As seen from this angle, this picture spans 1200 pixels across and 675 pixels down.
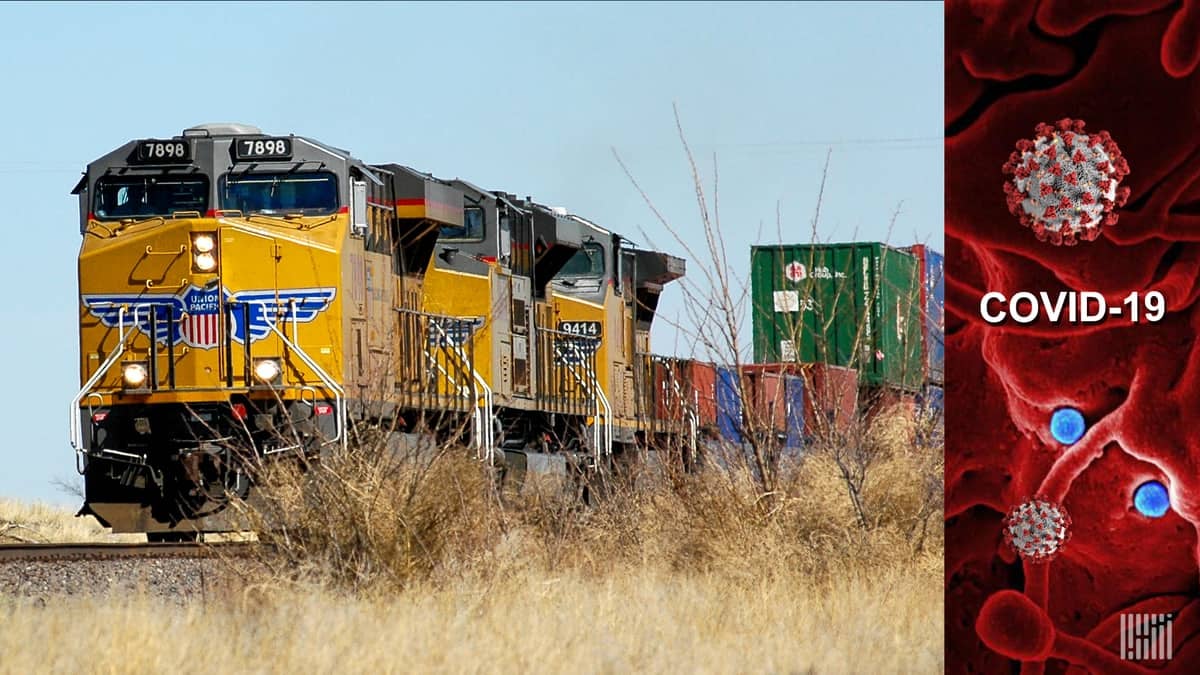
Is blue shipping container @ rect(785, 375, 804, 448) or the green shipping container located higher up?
the green shipping container

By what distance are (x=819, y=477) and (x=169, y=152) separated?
21.7ft

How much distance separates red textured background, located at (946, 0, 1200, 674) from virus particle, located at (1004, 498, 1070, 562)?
0.03 metres

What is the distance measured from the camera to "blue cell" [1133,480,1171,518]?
4293 mm

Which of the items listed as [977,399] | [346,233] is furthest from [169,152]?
[977,399]

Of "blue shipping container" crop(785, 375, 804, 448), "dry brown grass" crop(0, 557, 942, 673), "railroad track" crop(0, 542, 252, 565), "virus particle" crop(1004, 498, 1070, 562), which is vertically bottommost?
"railroad track" crop(0, 542, 252, 565)

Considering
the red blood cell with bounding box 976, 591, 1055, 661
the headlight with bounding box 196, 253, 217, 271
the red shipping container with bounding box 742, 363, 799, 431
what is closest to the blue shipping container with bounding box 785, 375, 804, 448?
the red shipping container with bounding box 742, 363, 799, 431

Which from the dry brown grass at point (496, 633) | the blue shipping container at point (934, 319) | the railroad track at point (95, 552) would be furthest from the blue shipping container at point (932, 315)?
the railroad track at point (95, 552)

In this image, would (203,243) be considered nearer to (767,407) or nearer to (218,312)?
(218,312)

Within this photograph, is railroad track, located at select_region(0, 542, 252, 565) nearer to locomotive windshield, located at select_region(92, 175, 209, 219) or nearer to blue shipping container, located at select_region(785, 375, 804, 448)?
locomotive windshield, located at select_region(92, 175, 209, 219)

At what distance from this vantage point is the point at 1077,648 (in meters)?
4.47

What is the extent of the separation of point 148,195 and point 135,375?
1674 mm

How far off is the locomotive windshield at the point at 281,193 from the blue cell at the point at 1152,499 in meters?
11.9

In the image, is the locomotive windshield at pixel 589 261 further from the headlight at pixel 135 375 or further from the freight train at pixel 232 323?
the headlight at pixel 135 375

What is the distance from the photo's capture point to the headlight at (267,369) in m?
15.1
